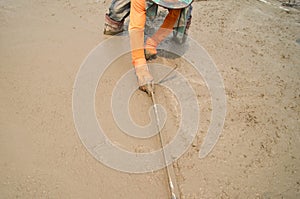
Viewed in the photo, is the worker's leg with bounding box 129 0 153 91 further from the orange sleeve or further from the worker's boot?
the worker's boot

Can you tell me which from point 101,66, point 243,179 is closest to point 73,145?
point 101,66

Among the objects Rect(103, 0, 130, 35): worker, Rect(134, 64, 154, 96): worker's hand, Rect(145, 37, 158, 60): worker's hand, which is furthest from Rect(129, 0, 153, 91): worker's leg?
Rect(103, 0, 130, 35): worker

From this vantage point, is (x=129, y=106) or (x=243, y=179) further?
(x=129, y=106)

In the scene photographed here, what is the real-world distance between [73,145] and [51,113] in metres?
0.33

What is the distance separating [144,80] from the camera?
2121 mm

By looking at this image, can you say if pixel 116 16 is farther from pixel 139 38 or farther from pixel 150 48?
pixel 139 38


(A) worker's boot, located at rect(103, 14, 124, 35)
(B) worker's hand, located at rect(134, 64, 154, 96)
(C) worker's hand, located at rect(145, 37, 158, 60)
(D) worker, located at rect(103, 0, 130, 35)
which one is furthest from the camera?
(A) worker's boot, located at rect(103, 14, 124, 35)

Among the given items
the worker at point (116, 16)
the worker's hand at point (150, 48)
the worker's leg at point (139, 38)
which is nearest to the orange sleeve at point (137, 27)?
the worker's leg at point (139, 38)

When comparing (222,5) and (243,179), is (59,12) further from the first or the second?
(243,179)

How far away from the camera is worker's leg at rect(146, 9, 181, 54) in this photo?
2.47 metres

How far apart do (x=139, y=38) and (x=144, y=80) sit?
0.34 meters

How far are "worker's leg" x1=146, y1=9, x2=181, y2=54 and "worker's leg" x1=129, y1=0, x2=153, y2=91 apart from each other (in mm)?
288

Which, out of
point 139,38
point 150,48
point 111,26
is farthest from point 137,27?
point 111,26

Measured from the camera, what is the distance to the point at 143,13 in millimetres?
2133
